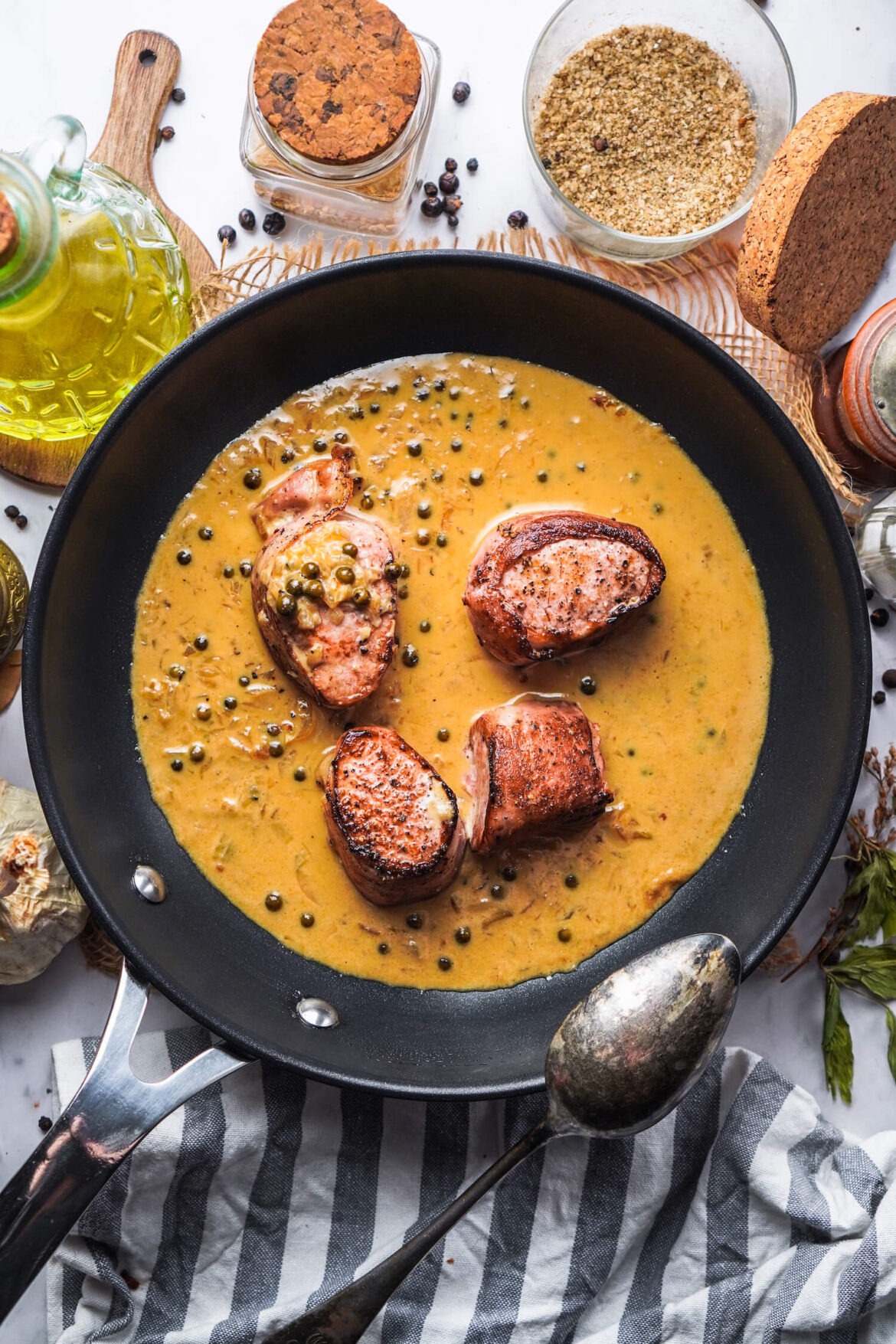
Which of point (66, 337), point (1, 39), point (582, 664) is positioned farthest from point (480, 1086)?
point (1, 39)

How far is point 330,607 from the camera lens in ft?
11.6

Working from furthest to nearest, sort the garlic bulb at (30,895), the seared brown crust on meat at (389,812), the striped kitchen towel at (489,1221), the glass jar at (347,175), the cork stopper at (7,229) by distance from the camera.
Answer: the glass jar at (347,175), the striped kitchen towel at (489,1221), the garlic bulb at (30,895), the seared brown crust on meat at (389,812), the cork stopper at (7,229)

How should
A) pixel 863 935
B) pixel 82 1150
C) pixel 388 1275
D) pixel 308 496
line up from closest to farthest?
pixel 82 1150 < pixel 388 1275 < pixel 308 496 < pixel 863 935

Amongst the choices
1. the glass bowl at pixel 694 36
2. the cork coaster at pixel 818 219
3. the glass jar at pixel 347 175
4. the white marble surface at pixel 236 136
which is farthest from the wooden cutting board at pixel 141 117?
the cork coaster at pixel 818 219

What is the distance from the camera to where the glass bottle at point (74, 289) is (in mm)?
2990

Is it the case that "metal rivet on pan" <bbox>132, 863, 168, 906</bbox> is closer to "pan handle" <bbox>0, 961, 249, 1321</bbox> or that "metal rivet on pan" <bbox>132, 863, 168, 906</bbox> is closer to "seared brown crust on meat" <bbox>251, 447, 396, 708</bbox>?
"pan handle" <bbox>0, 961, 249, 1321</bbox>

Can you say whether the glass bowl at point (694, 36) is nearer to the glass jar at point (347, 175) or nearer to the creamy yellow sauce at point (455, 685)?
the glass jar at point (347, 175)

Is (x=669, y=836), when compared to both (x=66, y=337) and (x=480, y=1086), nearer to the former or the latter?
(x=480, y=1086)

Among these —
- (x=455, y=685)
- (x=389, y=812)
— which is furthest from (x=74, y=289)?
(x=389, y=812)

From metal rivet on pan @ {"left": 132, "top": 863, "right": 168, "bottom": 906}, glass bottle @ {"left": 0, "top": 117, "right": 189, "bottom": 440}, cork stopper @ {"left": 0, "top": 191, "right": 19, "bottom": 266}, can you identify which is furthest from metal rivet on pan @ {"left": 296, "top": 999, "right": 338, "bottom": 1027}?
cork stopper @ {"left": 0, "top": 191, "right": 19, "bottom": 266}

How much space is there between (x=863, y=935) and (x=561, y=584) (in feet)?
5.25

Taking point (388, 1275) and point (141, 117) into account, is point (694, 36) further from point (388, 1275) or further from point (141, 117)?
point (388, 1275)

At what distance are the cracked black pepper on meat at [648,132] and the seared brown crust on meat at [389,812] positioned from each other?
198 cm

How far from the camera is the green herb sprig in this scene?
12.6 feet
